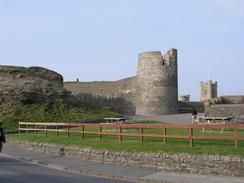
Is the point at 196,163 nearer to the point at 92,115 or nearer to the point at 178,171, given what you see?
the point at 178,171

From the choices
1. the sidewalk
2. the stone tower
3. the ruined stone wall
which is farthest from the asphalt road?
the ruined stone wall

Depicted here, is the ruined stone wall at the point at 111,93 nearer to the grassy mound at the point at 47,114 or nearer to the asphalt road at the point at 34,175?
the grassy mound at the point at 47,114

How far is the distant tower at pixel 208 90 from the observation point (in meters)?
74.5

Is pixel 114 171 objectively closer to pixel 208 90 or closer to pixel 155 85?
pixel 155 85

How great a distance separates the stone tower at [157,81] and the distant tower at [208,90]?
66.4ft

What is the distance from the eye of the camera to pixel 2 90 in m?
47.2

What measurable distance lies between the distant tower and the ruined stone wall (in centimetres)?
1946

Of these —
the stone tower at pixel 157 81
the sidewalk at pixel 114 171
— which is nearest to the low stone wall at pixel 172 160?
the sidewalk at pixel 114 171

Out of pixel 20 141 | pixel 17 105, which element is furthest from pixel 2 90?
pixel 20 141

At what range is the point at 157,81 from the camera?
5359 cm

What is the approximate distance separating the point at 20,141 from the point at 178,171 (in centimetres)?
1374

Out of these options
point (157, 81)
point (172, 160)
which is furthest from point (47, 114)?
point (172, 160)

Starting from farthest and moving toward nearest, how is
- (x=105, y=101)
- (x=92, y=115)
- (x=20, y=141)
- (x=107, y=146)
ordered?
1. (x=105, y=101)
2. (x=92, y=115)
3. (x=20, y=141)
4. (x=107, y=146)

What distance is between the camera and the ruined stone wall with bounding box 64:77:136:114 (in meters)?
57.0
